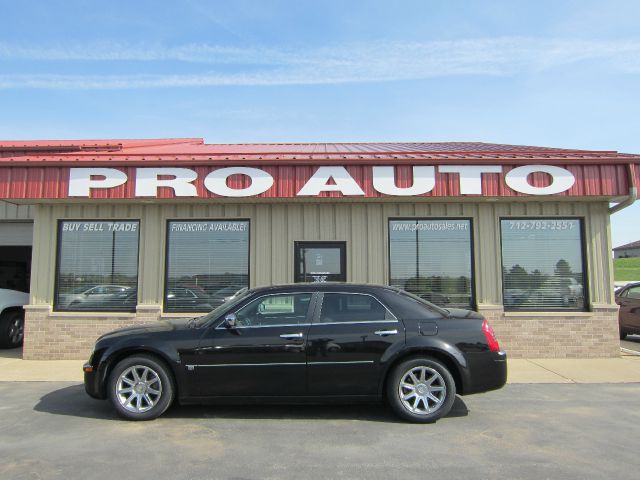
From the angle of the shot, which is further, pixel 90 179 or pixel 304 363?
pixel 90 179

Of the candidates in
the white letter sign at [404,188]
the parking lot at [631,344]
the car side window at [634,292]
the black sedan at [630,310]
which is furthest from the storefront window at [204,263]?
the car side window at [634,292]

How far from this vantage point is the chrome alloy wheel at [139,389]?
5473mm

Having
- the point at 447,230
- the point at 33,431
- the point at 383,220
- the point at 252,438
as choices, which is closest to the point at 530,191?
the point at 447,230

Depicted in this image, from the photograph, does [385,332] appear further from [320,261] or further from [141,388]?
[320,261]

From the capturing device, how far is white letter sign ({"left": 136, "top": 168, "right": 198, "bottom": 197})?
29.1 feet

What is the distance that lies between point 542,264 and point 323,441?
648 centimetres

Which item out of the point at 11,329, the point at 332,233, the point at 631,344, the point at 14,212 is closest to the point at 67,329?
the point at 11,329

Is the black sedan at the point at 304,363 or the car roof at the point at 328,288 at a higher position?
the car roof at the point at 328,288

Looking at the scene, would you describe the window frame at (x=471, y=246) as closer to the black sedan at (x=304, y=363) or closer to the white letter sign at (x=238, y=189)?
the white letter sign at (x=238, y=189)

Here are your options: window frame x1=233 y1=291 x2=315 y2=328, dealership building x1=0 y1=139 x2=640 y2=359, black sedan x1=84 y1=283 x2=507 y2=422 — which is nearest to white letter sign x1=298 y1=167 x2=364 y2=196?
Result: dealership building x1=0 y1=139 x2=640 y2=359

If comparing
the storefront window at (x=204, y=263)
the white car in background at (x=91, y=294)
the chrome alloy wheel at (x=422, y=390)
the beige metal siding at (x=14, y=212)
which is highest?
the beige metal siding at (x=14, y=212)

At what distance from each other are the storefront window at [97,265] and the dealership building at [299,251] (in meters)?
0.03

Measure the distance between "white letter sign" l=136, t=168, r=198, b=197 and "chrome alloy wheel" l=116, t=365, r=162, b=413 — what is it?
13.3ft

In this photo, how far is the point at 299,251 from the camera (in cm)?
952
